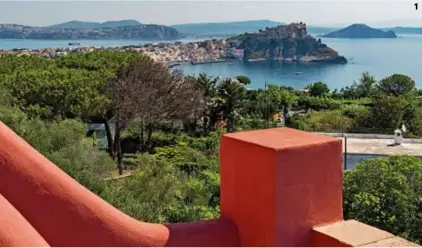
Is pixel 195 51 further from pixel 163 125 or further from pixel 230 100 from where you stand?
pixel 163 125

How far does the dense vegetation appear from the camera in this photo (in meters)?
12.1

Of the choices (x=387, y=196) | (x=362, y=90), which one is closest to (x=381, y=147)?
(x=387, y=196)

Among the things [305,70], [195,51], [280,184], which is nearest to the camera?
[280,184]

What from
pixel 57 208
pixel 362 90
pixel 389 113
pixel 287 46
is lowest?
pixel 362 90

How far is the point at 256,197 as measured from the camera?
2902 millimetres

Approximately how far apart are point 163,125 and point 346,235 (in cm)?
2746

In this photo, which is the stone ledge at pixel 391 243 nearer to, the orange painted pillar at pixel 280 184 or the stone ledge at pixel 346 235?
the stone ledge at pixel 346 235

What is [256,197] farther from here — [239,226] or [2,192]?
[2,192]

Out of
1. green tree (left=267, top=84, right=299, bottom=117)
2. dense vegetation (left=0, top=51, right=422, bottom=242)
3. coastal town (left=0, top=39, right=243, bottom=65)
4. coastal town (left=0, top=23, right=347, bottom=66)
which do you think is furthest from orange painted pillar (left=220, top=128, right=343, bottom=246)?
coastal town (left=0, top=23, right=347, bottom=66)

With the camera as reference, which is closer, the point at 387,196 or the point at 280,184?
the point at 280,184

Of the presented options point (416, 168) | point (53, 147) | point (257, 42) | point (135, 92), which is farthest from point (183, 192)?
point (257, 42)

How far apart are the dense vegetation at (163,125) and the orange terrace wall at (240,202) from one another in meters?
8.06

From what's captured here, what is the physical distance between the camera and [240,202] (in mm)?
3047

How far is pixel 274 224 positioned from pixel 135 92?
22622 mm
